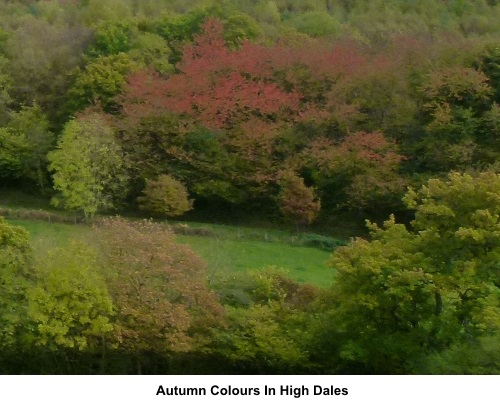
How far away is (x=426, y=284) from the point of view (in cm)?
1948

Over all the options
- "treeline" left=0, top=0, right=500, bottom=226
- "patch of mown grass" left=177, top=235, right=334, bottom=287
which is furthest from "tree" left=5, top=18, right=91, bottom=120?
"patch of mown grass" left=177, top=235, right=334, bottom=287

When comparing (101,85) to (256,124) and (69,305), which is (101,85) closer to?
(256,124)

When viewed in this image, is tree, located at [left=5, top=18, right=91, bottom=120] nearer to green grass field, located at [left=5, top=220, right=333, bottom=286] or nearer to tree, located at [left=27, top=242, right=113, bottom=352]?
green grass field, located at [left=5, top=220, right=333, bottom=286]

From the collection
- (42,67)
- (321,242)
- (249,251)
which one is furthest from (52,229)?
(42,67)

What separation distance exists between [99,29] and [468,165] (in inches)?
983

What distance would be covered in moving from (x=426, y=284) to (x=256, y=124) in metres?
20.8

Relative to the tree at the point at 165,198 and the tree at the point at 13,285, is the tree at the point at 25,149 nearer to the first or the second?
the tree at the point at 165,198

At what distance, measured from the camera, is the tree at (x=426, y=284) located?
19.2 m

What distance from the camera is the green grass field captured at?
30.1 metres

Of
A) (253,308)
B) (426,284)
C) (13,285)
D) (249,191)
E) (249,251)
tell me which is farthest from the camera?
(249,191)

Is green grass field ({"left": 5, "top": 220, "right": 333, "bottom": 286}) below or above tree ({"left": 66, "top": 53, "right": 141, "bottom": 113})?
below

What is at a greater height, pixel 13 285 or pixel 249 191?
pixel 13 285

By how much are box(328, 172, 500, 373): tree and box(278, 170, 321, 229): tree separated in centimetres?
1564
